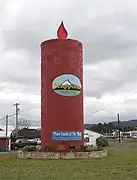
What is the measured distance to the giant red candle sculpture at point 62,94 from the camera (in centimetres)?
2972

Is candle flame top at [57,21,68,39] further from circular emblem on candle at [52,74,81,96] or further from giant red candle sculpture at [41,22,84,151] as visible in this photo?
circular emblem on candle at [52,74,81,96]

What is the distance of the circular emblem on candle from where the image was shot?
→ 97.8ft

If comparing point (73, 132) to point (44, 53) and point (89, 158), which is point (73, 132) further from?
point (44, 53)

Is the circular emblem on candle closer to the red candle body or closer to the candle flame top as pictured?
the red candle body

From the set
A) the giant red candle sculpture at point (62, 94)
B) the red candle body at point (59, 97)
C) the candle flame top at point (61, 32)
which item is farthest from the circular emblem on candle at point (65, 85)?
the candle flame top at point (61, 32)

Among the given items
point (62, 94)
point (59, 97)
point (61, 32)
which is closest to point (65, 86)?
point (62, 94)

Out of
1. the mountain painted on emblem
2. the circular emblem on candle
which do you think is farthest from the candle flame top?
the mountain painted on emblem

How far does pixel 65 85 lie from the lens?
29.8 meters

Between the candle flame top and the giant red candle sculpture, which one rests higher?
the candle flame top

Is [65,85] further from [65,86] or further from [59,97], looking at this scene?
[59,97]

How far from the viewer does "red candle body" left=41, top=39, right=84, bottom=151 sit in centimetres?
2972

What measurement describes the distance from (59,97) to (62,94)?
0.31 metres

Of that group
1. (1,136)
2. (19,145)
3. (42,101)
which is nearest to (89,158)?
(42,101)

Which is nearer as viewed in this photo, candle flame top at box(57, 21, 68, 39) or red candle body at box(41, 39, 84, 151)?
red candle body at box(41, 39, 84, 151)
